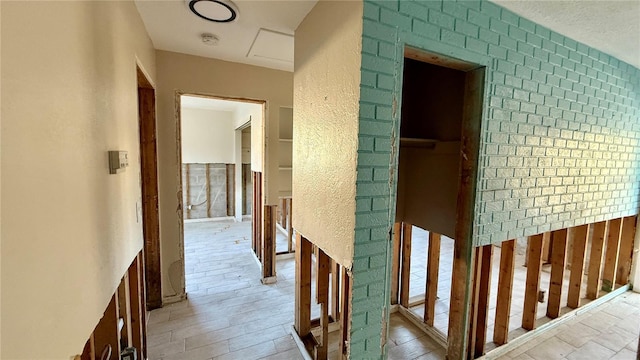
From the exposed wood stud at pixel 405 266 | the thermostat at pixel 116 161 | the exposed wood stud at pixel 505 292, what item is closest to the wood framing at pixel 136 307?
the thermostat at pixel 116 161

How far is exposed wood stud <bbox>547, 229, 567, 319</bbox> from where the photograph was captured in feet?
8.61

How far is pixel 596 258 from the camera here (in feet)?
9.86

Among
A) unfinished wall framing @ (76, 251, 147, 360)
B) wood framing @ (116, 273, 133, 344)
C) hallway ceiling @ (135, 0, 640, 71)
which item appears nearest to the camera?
unfinished wall framing @ (76, 251, 147, 360)

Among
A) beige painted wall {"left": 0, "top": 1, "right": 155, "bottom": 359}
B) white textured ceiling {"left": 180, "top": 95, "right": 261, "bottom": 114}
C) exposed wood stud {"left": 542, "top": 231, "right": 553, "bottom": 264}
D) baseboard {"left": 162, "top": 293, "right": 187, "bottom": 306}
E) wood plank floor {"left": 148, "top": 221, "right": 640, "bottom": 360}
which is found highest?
white textured ceiling {"left": 180, "top": 95, "right": 261, "bottom": 114}

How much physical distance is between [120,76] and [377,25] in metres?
1.37

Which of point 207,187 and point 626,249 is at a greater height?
point 207,187

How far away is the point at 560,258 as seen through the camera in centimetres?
268

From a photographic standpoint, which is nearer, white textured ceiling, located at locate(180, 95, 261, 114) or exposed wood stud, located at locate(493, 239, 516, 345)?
exposed wood stud, located at locate(493, 239, 516, 345)

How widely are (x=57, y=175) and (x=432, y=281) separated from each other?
108 inches

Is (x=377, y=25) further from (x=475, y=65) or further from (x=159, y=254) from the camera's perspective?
(x=159, y=254)

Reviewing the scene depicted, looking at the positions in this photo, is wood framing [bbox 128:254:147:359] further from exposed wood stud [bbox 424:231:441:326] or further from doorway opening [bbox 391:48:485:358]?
exposed wood stud [bbox 424:231:441:326]

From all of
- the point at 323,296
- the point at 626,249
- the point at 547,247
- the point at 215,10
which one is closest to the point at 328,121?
the point at 215,10

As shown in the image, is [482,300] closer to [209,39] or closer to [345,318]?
[345,318]

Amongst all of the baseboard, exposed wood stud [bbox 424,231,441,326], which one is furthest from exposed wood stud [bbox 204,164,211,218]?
exposed wood stud [bbox 424,231,441,326]
